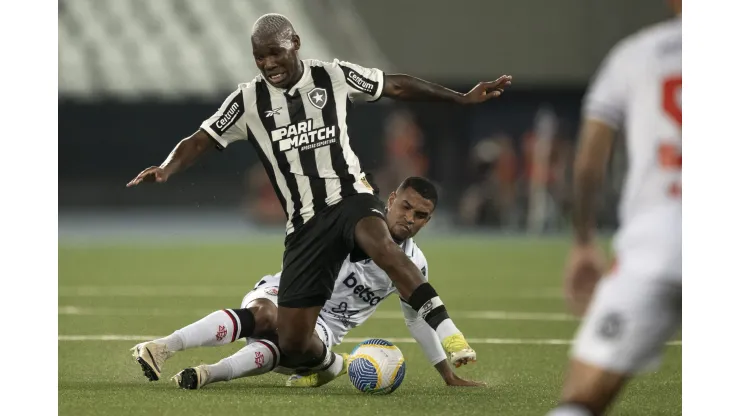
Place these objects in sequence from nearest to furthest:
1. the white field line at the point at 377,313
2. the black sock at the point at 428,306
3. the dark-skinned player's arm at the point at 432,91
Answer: the black sock at the point at 428,306 → the dark-skinned player's arm at the point at 432,91 → the white field line at the point at 377,313

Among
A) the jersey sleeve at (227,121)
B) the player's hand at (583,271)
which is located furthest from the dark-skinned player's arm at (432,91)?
the player's hand at (583,271)

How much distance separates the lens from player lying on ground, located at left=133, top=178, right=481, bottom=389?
19.6ft

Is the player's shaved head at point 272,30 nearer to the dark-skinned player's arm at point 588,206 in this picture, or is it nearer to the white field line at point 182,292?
the dark-skinned player's arm at point 588,206

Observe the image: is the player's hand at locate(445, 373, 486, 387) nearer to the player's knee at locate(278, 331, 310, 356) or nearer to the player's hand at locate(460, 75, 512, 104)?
the player's knee at locate(278, 331, 310, 356)

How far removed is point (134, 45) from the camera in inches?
1103

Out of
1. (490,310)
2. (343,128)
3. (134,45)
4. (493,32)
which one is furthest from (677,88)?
(134,45)

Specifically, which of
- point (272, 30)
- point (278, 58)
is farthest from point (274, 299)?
point (272, 30)

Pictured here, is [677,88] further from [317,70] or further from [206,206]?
[206,206]

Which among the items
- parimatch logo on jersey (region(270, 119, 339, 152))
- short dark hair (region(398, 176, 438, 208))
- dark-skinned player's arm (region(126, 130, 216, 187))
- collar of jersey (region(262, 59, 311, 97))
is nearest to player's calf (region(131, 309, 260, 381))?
dark-skinned player's arm (region(126, 130, 216, 187))

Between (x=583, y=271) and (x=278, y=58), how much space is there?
2.78 metres

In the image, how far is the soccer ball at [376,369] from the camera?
5812 mm

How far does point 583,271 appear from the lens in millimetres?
3506

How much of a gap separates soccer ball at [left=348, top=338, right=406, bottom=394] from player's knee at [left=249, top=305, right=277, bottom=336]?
1.74ft
